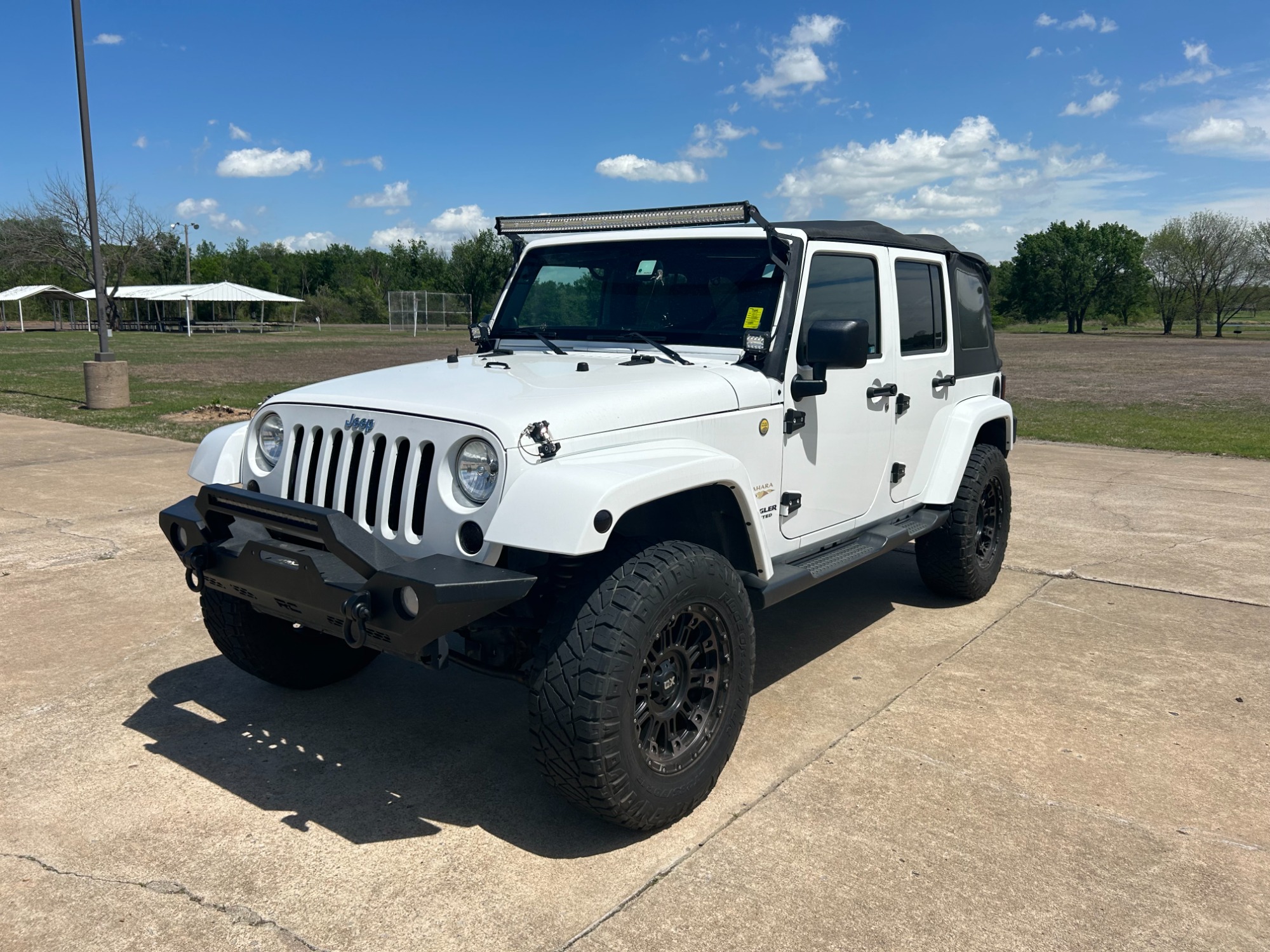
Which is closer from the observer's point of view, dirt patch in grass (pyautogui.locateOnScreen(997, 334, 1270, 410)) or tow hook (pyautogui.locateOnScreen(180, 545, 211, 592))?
tow hook (pyautogui.locateOnScreen(180, 545, 211, 592))

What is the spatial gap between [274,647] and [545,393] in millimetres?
1747

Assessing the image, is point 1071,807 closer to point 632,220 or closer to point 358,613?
point 358,613

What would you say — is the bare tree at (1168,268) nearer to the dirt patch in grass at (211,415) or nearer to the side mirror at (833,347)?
the dirt patch in grass at (211,415)

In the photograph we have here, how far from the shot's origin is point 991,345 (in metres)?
6.18

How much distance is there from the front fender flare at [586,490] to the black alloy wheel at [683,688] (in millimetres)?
426

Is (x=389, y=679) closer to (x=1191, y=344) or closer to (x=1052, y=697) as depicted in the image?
(x=1052, y=697)

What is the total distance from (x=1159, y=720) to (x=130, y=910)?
12.7 ft

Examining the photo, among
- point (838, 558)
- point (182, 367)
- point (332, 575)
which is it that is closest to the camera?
point (332, 575)

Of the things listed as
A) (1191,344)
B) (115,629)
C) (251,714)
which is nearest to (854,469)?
(251,714)

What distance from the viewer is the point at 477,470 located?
3016 mm

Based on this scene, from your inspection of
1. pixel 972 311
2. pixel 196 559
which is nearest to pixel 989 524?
pixel 972 311

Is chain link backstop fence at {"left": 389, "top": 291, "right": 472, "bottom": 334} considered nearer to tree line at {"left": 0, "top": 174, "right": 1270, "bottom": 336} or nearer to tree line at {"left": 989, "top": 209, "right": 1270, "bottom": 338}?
tree line at {"left": 0, "top": 174, "right": 1270, "bottom": 336}

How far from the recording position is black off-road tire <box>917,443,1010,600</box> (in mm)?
5336

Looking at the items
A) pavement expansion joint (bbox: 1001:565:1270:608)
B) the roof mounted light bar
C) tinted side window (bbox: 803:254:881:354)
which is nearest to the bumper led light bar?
the roof mounted light bar
